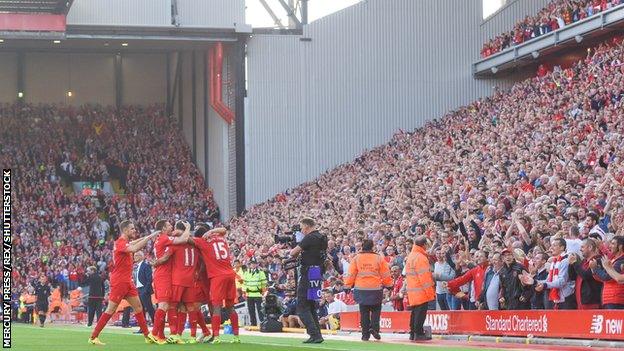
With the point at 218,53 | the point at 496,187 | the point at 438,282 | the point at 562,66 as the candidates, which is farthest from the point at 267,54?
the point at 438,282

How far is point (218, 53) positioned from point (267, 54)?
1.82 meters

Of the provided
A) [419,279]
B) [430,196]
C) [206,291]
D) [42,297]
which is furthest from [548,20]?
[206,291]

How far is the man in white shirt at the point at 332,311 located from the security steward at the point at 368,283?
229 inches

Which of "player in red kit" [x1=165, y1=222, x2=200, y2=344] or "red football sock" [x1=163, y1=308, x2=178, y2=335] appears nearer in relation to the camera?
"player in red kit" [x1=165, y1=222, x2=200, y2=344]

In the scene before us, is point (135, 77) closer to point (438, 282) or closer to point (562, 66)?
point (562, 66)

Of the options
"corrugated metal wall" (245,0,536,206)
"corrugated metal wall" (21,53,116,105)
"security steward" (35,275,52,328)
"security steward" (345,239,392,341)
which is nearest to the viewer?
"security steward" (345,239,392,341)

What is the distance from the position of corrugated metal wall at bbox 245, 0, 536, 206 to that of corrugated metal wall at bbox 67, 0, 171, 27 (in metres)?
3.60

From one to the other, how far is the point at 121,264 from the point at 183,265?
3.27 ft

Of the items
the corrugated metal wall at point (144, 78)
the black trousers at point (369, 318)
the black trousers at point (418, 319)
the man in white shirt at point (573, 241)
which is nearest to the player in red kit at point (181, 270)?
the black trousers at point (369, 318)

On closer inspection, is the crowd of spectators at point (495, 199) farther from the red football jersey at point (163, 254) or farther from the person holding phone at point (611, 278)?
the red football jersey at point (163, 254)

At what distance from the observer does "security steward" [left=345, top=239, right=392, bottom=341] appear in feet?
72.9

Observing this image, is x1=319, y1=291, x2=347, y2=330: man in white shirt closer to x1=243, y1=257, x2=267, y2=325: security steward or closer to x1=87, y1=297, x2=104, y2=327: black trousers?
x1=243, y1=257, x2=267, y2=325: security steward

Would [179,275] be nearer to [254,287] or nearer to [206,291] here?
[206,291]

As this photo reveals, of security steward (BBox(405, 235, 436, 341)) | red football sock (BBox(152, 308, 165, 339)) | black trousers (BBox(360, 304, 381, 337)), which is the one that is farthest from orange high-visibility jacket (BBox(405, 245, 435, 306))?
red football sock (BBox(152, 308, 165, 339))
